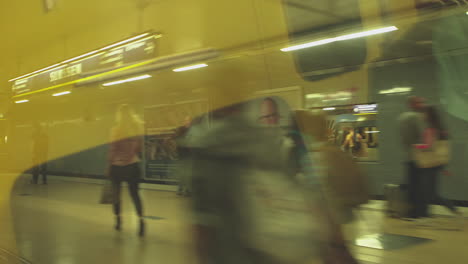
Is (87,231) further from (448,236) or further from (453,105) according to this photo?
(453,105)

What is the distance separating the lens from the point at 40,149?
4.89m

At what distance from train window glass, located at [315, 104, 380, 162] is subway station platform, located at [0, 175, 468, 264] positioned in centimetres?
67

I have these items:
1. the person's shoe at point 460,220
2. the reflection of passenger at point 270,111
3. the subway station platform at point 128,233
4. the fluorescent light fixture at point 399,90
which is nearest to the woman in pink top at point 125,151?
the subway station platform at point 128,233

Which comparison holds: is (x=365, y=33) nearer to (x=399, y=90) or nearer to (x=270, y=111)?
(x=270, y=111)

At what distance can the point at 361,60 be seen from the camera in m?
3.07

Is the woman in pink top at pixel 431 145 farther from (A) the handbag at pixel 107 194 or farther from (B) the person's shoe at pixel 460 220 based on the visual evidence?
(A) the handbag at pixel 107 194

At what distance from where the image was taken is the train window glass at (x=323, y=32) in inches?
100.0

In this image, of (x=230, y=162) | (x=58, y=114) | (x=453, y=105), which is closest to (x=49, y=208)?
(x=58, y=114)

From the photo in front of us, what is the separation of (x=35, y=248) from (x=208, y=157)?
3.29 meters

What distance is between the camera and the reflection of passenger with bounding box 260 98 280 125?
2480mm

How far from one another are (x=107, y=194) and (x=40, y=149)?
1.13 metres

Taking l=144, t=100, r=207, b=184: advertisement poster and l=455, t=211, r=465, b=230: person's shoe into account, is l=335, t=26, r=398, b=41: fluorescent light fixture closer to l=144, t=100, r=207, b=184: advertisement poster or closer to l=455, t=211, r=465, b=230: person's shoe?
l=144, t=100, r=207, b=184: advertisement poster

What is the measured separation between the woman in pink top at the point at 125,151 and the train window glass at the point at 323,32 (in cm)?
178

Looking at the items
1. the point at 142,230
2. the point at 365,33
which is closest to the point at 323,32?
the point at 365,33
